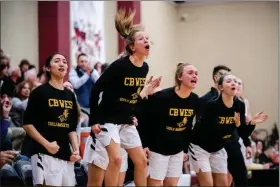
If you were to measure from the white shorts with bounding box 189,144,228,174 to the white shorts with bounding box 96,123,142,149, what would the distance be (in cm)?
119

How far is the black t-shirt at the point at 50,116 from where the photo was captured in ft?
15.7

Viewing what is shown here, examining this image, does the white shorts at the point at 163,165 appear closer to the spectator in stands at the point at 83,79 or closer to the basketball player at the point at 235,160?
the basketball player at the point at 235,160

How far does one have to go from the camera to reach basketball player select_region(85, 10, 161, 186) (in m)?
4.93

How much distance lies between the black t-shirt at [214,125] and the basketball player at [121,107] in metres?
1.11

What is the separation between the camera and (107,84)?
498 centimetres

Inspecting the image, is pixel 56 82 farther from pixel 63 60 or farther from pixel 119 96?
pixel 119 96

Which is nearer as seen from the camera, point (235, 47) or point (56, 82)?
point (56, 82)

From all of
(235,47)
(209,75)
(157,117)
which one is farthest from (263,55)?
(157,117)

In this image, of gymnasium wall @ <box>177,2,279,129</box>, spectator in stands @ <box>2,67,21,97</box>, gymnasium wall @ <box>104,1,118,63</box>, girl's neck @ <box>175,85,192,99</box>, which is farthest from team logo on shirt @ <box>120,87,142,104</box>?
gymnasium wall @ <box>177,2,279,129</box>

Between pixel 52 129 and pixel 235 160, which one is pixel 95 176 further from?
pixel 235 160

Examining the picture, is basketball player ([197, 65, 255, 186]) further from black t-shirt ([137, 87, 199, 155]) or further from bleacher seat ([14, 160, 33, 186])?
bleacher seat ([14, 160, 33, 186])

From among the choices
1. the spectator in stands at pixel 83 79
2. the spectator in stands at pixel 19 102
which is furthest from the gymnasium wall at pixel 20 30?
the spectator in stands at pixel 19 102

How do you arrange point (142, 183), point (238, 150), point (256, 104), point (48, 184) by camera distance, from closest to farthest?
point (48, 184) → point (142, 183) → point (238, 150) → point (256, 104)

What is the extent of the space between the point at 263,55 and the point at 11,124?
290 inches
